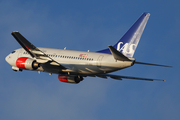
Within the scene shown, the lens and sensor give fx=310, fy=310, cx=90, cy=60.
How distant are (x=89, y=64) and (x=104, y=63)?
232 cm

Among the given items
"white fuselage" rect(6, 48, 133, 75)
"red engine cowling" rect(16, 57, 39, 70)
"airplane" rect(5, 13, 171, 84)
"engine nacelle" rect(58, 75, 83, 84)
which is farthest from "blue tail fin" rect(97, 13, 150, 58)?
"red engine cowling" rect(16, 57, 39, 70)

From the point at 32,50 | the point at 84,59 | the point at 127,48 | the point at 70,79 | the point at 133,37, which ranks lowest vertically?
the point at 70,79

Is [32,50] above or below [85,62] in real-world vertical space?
above

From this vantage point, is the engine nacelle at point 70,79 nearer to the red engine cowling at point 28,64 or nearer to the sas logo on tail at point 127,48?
the red engine cowling at point 28,64

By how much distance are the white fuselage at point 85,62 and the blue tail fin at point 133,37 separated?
89.0 inches

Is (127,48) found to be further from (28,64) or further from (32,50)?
(28,64)

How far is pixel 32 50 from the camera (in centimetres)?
4006

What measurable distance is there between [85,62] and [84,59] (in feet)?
1.96

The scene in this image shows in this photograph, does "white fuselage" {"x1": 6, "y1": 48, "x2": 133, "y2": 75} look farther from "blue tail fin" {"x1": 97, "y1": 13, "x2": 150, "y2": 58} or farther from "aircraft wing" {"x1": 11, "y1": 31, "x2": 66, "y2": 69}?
"blue tail fin" {"x1": 97, "y1": 13, "x2": 150, "y2": 58}

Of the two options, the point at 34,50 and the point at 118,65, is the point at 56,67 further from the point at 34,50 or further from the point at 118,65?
the point at 118,65

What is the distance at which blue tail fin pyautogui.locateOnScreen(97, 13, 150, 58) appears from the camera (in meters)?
41.3

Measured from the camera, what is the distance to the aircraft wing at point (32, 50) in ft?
124

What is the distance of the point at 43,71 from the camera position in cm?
4512

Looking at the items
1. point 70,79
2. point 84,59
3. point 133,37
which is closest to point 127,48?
point 133,37
